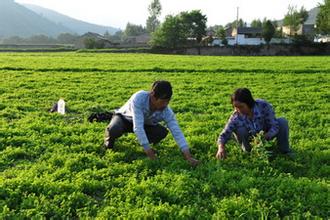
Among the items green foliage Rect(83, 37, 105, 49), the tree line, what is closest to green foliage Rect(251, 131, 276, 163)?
the tree line

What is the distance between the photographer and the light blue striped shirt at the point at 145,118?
632cm

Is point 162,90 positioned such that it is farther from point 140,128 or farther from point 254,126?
point 254,126

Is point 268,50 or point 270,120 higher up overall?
point 268,50

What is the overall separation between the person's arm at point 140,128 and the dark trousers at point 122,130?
0.58m

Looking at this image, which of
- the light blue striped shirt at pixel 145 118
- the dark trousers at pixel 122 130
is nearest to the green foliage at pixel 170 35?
the dark trousers at pixel 122 130

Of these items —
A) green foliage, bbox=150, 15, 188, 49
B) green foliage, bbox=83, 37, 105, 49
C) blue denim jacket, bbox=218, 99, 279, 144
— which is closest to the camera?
blue denim jacket, bbox=218, 99, 279, 144

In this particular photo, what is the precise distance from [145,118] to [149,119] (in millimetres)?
67

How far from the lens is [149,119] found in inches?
271

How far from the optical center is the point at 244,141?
6758mm

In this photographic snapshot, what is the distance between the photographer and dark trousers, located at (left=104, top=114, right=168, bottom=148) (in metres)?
6.94

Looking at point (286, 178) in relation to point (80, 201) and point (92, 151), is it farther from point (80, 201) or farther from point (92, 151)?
point (92, 151)

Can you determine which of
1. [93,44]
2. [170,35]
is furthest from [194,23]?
[93,44]

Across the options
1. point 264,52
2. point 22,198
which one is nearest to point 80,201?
point 22,198

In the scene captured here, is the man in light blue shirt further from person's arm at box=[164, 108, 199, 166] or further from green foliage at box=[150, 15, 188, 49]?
green foliage at box=[150, 15, 188, 49]
